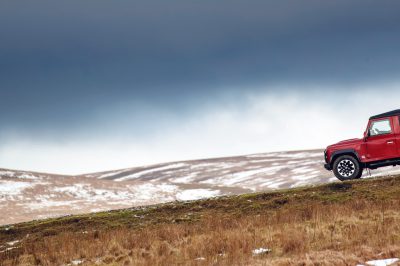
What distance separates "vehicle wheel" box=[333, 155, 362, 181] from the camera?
76.3 feet

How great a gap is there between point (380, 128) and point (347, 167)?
8.69 feet

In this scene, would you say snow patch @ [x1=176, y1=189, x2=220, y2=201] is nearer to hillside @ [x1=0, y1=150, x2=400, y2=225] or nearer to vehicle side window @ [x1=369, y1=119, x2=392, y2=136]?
hillside @ [x1=0, y1=150, x2=400, y2=225]

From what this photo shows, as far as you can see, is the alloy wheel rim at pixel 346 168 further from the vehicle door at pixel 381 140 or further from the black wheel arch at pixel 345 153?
the vehicle door at pixel 381 140

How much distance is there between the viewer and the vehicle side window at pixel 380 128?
71.8 feet

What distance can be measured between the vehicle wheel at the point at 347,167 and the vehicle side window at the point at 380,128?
1696mm

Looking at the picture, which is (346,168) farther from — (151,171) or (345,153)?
(151,171)

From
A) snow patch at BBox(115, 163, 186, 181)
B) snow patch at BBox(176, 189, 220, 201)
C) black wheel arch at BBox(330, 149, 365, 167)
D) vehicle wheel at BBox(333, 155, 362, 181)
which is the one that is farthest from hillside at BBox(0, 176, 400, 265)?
snow patch at BBox(115, 163, 186, 181)

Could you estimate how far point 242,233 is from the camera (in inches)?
571

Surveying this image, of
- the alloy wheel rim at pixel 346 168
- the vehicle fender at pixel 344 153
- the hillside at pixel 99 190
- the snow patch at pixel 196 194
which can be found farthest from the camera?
the snow patch at pixel 196 194

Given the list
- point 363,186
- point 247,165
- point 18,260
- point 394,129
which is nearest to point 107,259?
point 18,260

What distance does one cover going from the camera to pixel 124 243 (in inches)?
611

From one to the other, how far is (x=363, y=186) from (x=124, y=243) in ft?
38.6

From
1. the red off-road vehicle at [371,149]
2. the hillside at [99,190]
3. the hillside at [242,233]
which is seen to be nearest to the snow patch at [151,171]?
the hillside at [99,190]

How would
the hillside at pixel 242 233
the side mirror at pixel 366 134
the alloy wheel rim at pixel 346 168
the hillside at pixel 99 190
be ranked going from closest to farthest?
the hillside at pixel 242 233 → the side mirror at pixel 366 134 → the alloy wheel rim at pixel 346 168 → the hillside at pixel 99 190
